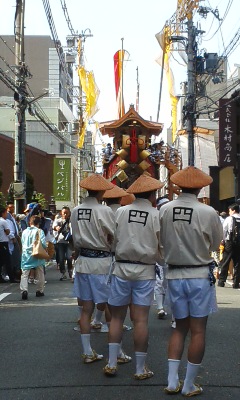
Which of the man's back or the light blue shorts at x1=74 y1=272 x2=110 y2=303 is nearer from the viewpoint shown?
the man's back

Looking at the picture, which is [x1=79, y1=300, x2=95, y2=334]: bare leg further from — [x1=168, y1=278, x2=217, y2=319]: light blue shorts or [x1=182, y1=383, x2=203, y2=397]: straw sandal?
[x1=182, y1=383, x2=203, y2=397]: straw sandal

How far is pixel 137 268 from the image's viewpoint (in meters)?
7.05

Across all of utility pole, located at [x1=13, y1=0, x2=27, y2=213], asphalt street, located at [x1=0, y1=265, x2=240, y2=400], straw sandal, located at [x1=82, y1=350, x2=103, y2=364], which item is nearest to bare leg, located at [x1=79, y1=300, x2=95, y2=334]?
straw sandal, located at [x1=82, y1=350, x2=103, y2=364]

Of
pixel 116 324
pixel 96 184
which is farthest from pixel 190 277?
pixel 96 184

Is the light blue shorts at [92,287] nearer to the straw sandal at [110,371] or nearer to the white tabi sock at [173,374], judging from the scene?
the straw sandal at [110,371]

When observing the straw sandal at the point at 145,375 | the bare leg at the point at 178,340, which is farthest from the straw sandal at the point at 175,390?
the straw sandal at the point at 145,375

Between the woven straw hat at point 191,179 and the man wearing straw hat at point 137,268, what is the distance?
456mm

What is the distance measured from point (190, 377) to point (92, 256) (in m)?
2.07

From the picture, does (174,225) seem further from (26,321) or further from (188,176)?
(26,321)

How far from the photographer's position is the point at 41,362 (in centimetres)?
780

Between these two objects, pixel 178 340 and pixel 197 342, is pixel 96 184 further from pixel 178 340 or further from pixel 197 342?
pixel 197 342

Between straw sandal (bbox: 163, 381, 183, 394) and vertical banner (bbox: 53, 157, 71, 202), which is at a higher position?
vertical banner (bbox: 53, 157, 71, 202)

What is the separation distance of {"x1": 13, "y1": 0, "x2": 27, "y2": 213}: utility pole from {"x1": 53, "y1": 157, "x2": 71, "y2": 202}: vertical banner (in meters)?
24.0

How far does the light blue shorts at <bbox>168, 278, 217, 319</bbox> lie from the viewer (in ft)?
21.0
